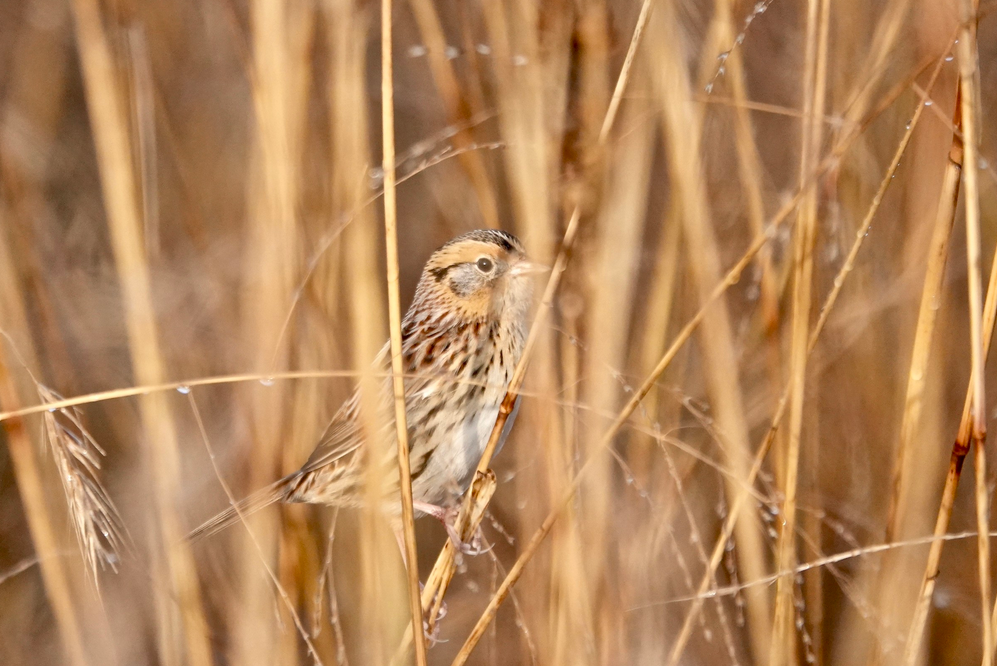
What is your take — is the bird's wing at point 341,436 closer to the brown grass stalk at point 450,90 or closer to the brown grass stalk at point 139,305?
the brown grass stalk at point 139,305

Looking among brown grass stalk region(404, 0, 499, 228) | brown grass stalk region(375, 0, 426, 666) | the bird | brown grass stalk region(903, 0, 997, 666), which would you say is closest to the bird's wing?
the bird

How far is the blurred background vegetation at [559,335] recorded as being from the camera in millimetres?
1428

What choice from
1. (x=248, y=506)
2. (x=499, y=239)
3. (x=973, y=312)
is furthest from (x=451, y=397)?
(x=973, y=312)

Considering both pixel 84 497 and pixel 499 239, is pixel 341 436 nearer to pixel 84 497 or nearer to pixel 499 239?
pixel 499 239

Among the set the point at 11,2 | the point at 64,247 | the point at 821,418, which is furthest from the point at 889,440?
the point at 11,2

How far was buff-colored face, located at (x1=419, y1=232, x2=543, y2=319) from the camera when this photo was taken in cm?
211

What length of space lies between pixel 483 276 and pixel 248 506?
2.39 ft

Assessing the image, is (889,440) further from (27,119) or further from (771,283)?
(27,119)

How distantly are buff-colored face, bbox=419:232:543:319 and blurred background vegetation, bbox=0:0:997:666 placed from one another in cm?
18

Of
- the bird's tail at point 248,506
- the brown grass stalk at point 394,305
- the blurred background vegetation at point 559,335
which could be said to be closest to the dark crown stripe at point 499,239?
the blurred background vegetation at point 559,335

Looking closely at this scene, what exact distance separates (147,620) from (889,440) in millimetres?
1971

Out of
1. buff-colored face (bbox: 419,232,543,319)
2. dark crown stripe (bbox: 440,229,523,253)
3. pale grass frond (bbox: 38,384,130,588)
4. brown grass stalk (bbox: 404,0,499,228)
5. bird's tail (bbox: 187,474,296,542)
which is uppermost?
brown grass stalk (bbox: 404,0,499,228)

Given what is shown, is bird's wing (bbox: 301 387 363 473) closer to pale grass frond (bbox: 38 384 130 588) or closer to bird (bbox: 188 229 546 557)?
bird (bbox: 188 229 546 557)

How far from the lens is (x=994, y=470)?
91.0 inches
